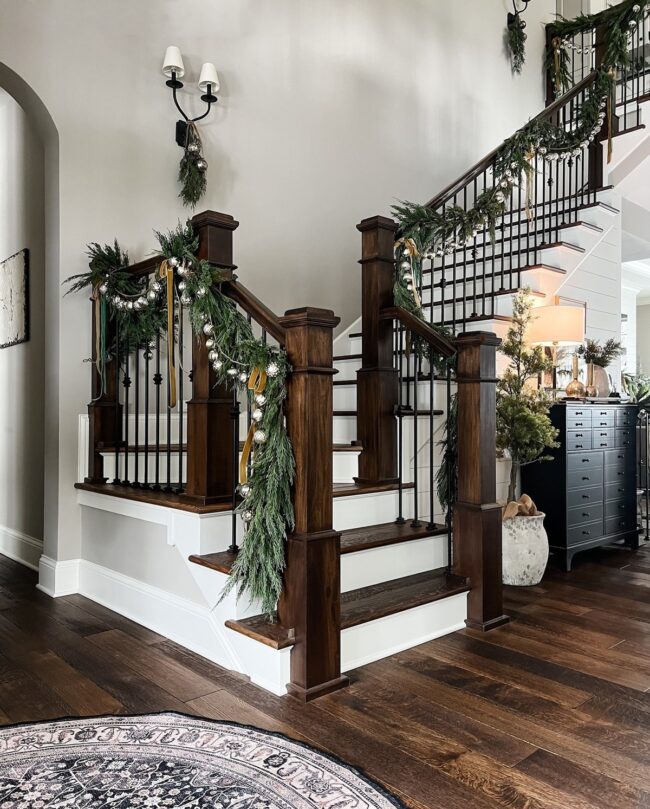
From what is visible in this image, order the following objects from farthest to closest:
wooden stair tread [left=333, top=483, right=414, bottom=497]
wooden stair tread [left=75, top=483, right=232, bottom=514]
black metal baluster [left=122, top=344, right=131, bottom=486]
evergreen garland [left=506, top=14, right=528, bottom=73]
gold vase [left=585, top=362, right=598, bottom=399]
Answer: evergreen garland [left=506, top=14, right=528, bottom=73] < gold vase [left=585, top=362, right=598, bottom=399] < black metal baluster [left=122, top=344, right=131, bottom=486] < wooden stair tread [left=333, top=483, right=414, bottom=497] < wooden stair tread [left=75, top=483, right=232, bottom=514]

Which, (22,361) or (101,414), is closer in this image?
(101,414)

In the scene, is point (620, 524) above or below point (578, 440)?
below

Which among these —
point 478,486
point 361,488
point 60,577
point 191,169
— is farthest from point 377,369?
point 60,577

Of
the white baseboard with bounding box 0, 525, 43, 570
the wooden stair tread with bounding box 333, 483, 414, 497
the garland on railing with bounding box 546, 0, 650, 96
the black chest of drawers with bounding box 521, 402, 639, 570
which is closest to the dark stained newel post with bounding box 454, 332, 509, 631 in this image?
the wooden stair tread with bounding box 333, 483, 414, 497

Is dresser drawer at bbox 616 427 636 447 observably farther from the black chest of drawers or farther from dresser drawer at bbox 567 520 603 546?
dresser drawer at bbox 567 520 603 546

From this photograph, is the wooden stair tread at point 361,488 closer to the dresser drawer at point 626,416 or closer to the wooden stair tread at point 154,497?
the wooden stair tread at point 154,497

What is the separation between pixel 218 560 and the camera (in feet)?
8.28

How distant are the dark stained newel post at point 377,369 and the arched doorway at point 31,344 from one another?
5.42ft

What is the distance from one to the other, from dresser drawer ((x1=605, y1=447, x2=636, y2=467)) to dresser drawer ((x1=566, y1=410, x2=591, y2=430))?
34 centimetres

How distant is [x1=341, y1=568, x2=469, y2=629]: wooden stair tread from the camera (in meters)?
2.51

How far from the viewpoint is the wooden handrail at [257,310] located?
2383 millimetres

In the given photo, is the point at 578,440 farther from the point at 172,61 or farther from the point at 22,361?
the point at 22,361

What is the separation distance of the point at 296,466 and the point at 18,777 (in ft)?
3.84

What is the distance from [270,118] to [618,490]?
3484 millimetres
